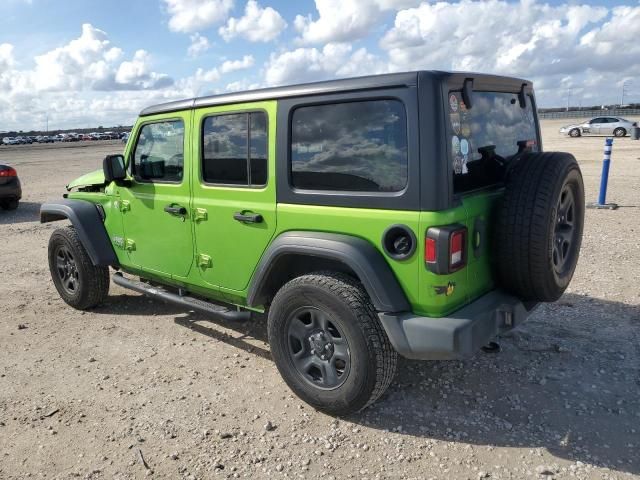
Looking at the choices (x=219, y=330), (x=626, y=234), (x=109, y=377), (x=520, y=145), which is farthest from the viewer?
(x=626, y=234)

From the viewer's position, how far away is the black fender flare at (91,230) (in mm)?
4844

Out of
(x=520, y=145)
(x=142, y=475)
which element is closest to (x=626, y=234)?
(x=520, y=145)

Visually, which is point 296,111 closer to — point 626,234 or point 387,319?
point 387,319

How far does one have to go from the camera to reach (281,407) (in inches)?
135

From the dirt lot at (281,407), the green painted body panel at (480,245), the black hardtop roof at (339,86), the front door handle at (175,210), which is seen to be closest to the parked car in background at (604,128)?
the dirt lot at (281,407)

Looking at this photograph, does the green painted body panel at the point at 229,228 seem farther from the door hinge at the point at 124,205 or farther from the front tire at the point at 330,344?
the front tire at the point at 330,344

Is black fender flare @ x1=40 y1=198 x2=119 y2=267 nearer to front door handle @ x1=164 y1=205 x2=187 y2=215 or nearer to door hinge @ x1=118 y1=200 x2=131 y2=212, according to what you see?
door hinge @ x1=118 y1=200 x2=131 y2=212

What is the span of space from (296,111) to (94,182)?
261 cm

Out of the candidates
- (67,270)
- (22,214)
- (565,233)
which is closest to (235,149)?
(565,233)

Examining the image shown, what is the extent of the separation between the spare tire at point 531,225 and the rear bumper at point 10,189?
11.0 metres

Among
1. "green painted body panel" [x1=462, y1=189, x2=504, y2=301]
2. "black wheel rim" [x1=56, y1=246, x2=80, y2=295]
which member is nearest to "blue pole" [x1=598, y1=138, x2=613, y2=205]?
"green painted body panel" [x1=462, y1=189, x2=504, y2=301]

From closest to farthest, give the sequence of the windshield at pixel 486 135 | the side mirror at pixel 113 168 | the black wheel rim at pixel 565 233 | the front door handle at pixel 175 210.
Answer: the windshield at pixel 486 135 < the black wheel rim at pixel 565 233 < the front door handle at pixel 175 210 < the side mirror at pixel 113 168

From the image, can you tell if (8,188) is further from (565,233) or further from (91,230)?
(565,233)

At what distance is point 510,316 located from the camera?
3.16 m
